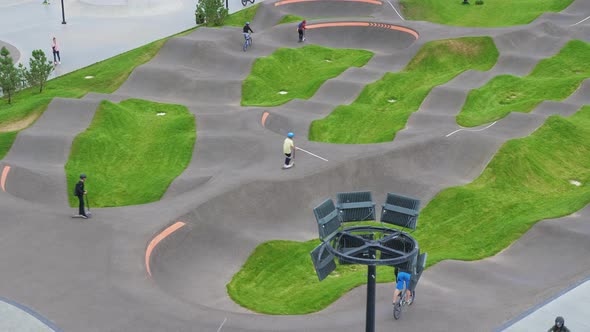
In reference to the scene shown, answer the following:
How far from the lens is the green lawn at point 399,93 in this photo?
138 feet

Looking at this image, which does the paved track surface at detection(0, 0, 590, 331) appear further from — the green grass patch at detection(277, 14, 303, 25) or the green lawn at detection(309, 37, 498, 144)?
the green grass patch at detection(277, 14, 303, 25)

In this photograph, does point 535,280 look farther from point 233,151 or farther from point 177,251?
point 233,151

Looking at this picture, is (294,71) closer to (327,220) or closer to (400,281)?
(400,281)

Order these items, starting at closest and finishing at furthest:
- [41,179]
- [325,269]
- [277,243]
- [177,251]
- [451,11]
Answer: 1. [325,269]
2. [177,251]
3. [277,243]
4. [41,179]
5. [451,11]

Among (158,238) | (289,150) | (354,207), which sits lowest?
(158,238)

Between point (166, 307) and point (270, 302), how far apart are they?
14.0 feet

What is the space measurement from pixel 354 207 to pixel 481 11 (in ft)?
188

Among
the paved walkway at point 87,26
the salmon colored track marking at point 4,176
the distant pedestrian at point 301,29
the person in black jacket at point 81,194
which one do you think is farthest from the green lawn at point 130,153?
the distant pedestrian at point 301,29

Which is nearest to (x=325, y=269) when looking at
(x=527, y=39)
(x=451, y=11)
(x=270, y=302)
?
Answer: (x=270, y=302)

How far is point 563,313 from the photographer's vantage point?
2084cm

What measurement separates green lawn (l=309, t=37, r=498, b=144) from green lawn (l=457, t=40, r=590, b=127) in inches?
124

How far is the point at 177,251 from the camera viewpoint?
26.9m

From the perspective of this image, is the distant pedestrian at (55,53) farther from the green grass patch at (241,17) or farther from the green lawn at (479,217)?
the green lawn at (479,217)

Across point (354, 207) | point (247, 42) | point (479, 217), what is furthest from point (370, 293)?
point (247, 42)
